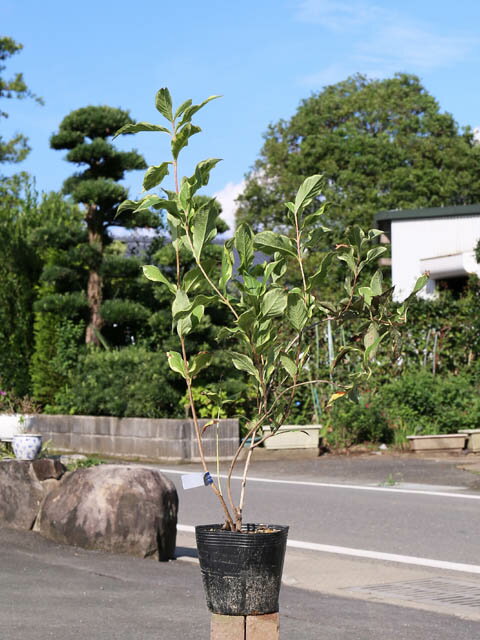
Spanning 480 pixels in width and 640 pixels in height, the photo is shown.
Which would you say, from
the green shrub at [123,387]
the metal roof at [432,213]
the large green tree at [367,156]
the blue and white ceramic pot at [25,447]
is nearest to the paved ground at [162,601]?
the blue and white ceramic pot at [25,447]

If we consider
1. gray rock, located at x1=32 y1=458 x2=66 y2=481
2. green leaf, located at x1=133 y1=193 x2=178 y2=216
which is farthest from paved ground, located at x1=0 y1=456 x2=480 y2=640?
green leaf, located at x1=133 y1=193 x2=178 y2=216

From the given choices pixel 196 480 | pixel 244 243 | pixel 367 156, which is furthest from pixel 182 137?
pixel 367 156

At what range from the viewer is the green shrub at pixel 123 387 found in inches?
677

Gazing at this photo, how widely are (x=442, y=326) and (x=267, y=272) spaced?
50.5ft

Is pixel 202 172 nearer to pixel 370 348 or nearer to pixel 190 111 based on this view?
pixel 190 111

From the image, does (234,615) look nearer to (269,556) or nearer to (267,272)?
(269,556)

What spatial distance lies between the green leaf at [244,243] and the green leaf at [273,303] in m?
0.17

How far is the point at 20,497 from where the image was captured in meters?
8.43

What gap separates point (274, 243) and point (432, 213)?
20.6 m

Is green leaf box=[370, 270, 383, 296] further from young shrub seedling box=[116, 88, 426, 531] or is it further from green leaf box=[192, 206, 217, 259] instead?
green leaf box=[192, 206, 217, 259]

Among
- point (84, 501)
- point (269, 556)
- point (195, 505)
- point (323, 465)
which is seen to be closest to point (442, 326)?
point (323, 465)

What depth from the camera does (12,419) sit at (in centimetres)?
1126

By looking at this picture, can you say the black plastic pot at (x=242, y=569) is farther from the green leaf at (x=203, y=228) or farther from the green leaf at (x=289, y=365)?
the green leaf at (x=203, y=228)

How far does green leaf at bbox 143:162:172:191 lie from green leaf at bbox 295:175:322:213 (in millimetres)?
464
